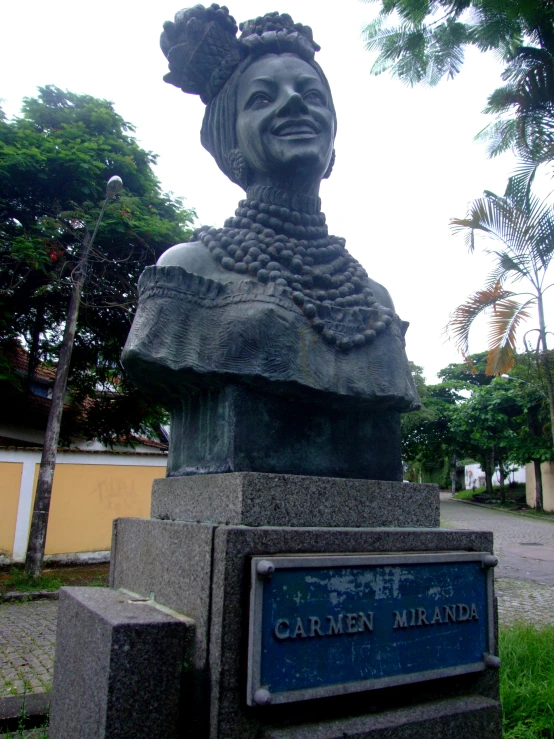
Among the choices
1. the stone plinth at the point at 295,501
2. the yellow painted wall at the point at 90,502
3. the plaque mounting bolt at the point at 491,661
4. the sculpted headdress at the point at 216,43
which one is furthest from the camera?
the yellow painted wall at the point at 90,502

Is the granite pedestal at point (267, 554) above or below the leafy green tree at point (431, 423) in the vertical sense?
below

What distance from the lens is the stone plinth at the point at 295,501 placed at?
1.96 metres

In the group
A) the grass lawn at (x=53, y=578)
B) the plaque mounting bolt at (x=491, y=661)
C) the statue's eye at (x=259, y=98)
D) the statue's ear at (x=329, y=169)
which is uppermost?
the statue's eye at (x=259, y=98)

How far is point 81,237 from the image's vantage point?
9.55m

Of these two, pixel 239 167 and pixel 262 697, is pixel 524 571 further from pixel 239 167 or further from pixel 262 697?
pixel 262 697

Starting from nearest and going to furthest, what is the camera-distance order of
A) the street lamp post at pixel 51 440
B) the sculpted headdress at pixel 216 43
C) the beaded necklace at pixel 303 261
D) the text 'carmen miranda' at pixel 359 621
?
the text 'carmen miranda' at pixel 359 621
the beaded necklace at pixel 303 261
the sculpted headdress at pixel 216 43
the street lamp post at pixel 51 440

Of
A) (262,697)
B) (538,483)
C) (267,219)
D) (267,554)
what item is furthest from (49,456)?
(538,483)

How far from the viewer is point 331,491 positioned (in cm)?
213

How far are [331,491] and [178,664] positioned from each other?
0.73 meters

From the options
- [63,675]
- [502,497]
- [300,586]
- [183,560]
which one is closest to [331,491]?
[300,586]

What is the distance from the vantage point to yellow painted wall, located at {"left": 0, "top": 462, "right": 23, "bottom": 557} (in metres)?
9.36

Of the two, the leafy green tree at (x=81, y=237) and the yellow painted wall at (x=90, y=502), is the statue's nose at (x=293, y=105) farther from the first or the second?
the yellow painted wall at (x=90, y=502)

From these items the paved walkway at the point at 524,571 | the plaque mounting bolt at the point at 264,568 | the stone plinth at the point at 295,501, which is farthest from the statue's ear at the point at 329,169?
the paved walkway at the point at 524,571

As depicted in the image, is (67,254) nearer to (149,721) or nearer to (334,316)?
(334,316)
